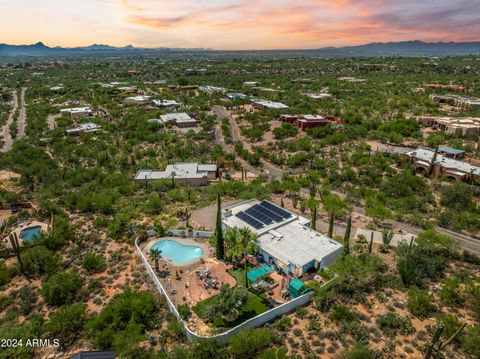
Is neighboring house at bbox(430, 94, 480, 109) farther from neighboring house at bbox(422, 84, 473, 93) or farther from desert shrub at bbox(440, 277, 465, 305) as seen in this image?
desert shrub at bbox(440, 277, 465, 305)

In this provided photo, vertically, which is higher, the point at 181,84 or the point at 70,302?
the point at 181,84

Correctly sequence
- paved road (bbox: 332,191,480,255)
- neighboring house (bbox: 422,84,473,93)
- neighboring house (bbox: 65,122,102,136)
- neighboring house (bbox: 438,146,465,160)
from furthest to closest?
1. neighboring house (bbox: 422,84,473,93)
2. neighboring house (bbox: 65,122,102,136)
3. neighboring house (bbox: 438,146,465,160)
4. paved road (bbox: 332,191,480,255)

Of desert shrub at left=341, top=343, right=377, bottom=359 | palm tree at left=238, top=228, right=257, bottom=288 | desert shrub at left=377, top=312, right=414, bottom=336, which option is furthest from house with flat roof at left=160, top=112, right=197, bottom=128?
desert shrub at left=341, top=343, right=377, bottom=359

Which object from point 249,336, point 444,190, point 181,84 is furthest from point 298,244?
point 181,84

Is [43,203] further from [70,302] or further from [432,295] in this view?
[432,295]

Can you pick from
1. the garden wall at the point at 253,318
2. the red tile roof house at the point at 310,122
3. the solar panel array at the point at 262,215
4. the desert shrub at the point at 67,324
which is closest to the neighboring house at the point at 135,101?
the red tile roof house at the point at 310,122

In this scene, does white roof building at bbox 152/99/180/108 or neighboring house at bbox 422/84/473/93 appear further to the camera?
neighboring house at bbox 422/84/473/93
